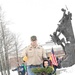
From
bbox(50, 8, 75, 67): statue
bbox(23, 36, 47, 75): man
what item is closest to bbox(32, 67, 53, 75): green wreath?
bbox(23, 36, 47, 75): man

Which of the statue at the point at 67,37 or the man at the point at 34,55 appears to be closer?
the man at the point at 34,55

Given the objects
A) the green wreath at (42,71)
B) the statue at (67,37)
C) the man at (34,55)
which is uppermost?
the statue at (67,37)

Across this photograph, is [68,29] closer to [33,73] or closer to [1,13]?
[1,13]

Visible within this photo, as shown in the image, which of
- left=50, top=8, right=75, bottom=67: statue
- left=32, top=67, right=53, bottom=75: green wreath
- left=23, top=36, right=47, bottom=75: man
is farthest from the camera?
left=50, top=8, right=75, bottom=67: statue

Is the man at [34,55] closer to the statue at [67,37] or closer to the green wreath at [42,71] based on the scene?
the green wreath at [42,71]

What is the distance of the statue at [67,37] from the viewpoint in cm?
2252

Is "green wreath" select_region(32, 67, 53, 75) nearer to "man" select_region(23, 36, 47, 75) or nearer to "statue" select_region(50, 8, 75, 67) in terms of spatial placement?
"man" select_region(23, 36, 47, 75)

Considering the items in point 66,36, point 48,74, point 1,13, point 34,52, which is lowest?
point 48,74

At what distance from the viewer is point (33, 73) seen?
7.75 metres

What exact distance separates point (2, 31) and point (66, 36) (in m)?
11.9

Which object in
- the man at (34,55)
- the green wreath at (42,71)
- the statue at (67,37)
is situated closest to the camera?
the green wreath at (42,71)

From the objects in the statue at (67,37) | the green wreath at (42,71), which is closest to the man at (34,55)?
the green wreath at (42,71)

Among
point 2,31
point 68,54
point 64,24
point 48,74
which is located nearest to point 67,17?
point 64,24

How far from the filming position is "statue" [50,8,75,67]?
22.5 metres
